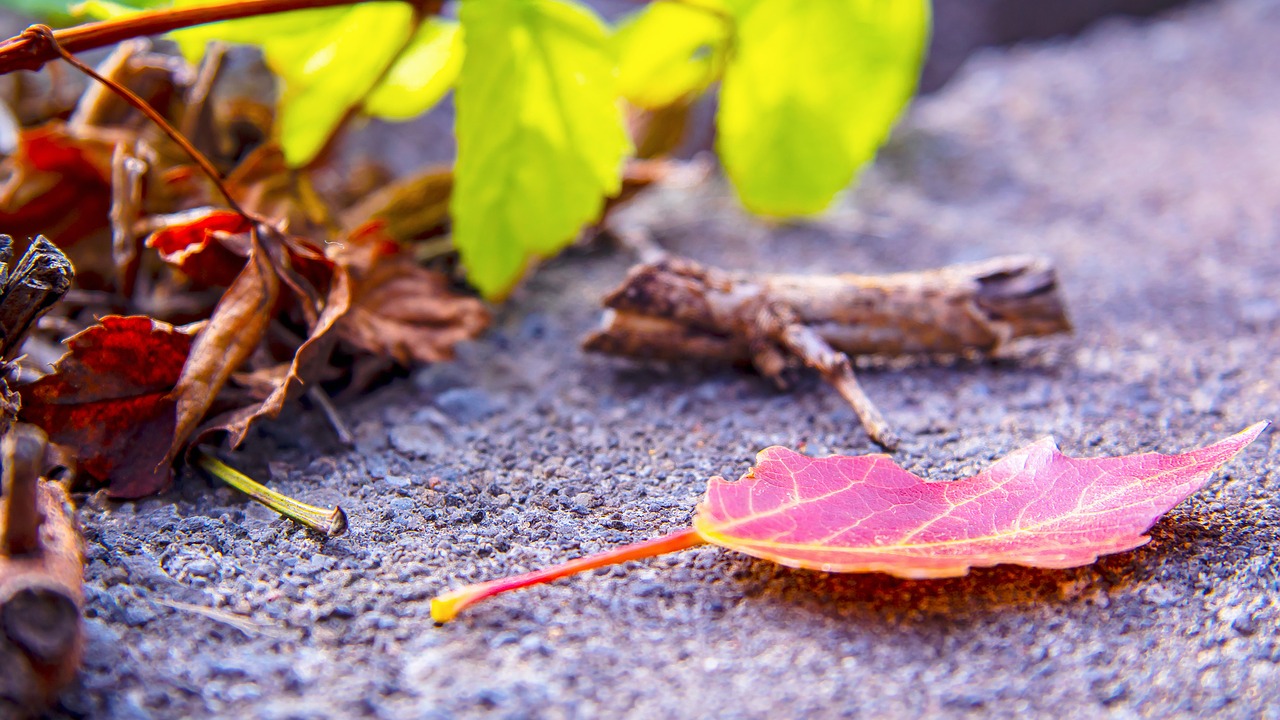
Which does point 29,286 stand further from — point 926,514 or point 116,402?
point 926,514

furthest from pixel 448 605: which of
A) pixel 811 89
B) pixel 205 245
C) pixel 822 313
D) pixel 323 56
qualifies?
pixel 811 89

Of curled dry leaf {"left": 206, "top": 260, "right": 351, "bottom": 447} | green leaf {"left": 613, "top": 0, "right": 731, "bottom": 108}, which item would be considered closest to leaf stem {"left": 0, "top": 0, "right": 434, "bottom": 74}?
curled dry leaf {"left": 206, "top": 260, "right": 351, "bottom": 447}

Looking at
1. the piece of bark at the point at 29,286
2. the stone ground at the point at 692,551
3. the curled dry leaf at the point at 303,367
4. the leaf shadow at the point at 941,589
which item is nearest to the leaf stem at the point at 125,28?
the piece of bark at the point at 29,286

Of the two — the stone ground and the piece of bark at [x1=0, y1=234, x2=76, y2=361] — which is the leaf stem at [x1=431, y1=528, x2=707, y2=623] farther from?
the piece of bark at [x1=0, y1=234, x2=76, y2=361]

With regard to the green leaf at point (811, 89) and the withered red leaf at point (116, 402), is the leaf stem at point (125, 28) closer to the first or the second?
the withered red leaf at point (116, 402)

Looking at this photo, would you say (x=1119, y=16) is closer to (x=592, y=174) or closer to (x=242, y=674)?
(x=592, y=174)

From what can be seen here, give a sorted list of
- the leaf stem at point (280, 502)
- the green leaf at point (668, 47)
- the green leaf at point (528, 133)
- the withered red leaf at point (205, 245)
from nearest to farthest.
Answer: the leaf stem at point (280, 502)
the withered red leaf at point (205, 245)
the green leaf at point (528, 133)
the green leaf at point (668, 47)
